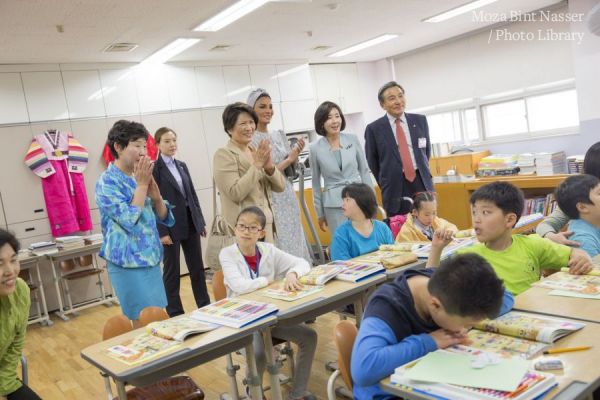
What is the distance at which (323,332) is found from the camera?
382cm

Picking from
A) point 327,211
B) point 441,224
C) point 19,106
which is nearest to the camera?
point 441,224

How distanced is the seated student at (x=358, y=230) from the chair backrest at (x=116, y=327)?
1282 mm

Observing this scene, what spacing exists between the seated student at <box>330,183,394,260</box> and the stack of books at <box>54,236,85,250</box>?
368 centimetres

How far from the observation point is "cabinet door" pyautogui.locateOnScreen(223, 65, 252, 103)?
7305 millimetres

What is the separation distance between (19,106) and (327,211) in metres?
4.10

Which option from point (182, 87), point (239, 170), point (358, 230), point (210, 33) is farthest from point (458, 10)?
point (239, 170)

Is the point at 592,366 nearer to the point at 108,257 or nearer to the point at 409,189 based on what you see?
the point at 108,257

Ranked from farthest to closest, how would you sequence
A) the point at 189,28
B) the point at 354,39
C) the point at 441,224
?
1. the point at 354,39
2. the point at 189,28
3. the point at 441,224

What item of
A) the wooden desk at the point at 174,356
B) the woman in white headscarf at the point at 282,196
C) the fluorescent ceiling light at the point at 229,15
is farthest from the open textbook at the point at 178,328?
the fluorescent ceiling light at the point at 229,15

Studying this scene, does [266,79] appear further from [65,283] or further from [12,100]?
[65,283]

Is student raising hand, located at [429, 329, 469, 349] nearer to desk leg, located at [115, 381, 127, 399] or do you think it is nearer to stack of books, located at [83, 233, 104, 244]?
desk leg, located at [115, 381, 127, 399]

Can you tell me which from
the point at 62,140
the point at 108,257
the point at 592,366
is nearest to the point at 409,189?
the point at 108,257

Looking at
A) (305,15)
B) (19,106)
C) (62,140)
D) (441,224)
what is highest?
(305,15)

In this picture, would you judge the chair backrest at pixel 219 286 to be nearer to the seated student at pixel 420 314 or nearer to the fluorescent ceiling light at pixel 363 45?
the seated student at pixel 420 314
